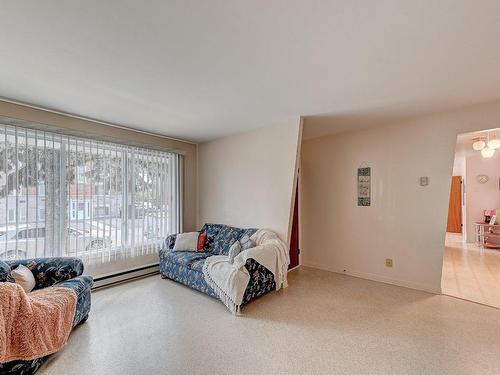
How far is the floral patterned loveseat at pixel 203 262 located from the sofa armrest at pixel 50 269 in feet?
3.92

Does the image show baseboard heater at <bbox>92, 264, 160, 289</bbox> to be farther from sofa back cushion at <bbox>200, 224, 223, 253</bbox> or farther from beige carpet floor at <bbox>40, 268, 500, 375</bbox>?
sofa back cushion at <bbox>200, 224, 223, 253</bbox>

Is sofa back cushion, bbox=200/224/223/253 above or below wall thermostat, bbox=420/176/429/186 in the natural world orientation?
below

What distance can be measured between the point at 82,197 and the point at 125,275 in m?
1.33

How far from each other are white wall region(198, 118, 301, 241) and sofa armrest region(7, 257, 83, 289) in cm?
227

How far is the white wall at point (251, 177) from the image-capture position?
330 centimetres

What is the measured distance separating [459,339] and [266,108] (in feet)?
9.72

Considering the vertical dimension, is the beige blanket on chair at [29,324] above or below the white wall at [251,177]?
below

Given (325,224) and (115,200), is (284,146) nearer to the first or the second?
(325,224)

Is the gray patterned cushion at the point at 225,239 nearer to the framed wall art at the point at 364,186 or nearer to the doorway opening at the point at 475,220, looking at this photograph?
the framed wall art at the point at 364,186

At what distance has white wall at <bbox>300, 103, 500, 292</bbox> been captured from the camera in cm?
296

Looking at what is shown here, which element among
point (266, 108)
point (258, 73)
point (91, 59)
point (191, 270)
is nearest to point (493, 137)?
point (266, 108)

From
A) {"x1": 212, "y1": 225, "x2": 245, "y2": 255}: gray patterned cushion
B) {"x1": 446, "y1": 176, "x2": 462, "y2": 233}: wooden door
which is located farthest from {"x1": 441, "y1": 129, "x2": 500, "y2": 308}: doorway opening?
{"x1": 212, "y1": 225, "x2": 245, "y2": 255}: gray patterned cushion

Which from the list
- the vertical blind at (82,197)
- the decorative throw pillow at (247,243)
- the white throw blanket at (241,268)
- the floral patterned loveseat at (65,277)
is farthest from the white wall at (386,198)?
the floral patterned loveseat at (65,277)

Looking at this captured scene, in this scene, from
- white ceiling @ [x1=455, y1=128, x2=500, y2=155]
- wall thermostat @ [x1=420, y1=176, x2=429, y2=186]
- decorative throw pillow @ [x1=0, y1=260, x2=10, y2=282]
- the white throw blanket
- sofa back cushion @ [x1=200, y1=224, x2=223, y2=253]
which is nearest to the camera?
decorative throw pillow @ [x1=0, y1=260, x2=10, y2=282]
